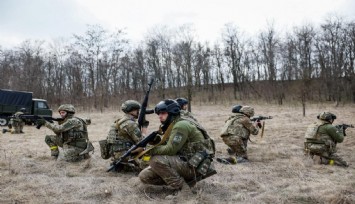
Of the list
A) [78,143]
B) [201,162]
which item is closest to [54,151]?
[78,143]

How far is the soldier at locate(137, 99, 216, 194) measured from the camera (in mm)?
4957

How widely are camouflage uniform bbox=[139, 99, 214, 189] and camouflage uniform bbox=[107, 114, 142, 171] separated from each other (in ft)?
4.46

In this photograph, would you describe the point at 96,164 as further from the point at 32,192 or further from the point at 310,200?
the point at 310,200

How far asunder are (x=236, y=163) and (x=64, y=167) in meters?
3.85

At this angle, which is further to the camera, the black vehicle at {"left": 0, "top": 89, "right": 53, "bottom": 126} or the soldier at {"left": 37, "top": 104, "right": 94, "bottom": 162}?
the black vehicle at {"left": 0, "top": 89, "right": 53, "bottom": 126}

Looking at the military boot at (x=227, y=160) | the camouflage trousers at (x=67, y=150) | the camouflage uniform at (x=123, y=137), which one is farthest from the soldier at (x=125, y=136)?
the military boot at (x=227, y=160)

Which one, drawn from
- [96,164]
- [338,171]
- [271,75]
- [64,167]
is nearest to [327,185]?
[338,171]

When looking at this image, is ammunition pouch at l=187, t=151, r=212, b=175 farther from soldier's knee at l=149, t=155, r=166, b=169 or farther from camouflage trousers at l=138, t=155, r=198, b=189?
soldier's knee at l=149, t=155, r=166, b=169

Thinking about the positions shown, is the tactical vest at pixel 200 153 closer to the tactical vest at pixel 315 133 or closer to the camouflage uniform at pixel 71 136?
the camouflage uniform at pixel 71 136

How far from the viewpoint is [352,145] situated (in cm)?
1077

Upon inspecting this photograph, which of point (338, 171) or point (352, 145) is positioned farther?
point (352, 145)

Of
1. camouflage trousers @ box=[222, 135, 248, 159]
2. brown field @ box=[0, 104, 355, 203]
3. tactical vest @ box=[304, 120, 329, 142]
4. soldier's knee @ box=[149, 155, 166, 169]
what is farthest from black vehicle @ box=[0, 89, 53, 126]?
soldier's knee @ box=[149, 155, 166, 169]

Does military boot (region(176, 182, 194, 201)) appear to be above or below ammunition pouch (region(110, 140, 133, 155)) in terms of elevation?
below

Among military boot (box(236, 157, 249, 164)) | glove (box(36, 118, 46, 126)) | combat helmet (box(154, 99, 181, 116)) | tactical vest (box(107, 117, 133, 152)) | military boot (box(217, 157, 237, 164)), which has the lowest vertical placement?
military boot (box(236, 157, 249, 164))
